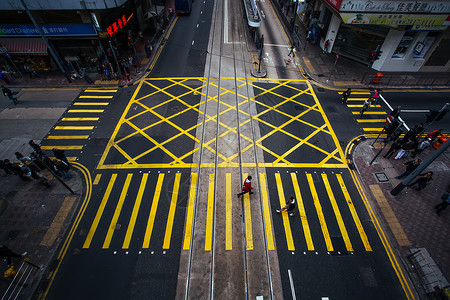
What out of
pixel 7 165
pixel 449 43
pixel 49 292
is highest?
pixel 449 43

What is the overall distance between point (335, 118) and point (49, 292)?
66.5 ft

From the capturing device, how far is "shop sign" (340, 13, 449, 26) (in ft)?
62.5

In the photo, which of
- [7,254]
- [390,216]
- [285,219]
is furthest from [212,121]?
[7,254]

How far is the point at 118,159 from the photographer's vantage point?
1435 centimetres

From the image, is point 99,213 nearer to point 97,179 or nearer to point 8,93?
point 97,179

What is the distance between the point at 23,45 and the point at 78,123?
10382 mm

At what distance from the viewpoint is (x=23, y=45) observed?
65.1 feet

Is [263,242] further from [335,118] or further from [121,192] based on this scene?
[335,118]

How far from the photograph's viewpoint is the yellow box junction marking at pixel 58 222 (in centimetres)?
1063

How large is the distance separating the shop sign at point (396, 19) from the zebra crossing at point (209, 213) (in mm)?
15625

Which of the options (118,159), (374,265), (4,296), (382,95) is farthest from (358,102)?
(4,296)

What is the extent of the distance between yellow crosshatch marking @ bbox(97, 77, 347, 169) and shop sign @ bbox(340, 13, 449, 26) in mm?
6705

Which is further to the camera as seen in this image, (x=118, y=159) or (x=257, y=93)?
(x=257, y=93)

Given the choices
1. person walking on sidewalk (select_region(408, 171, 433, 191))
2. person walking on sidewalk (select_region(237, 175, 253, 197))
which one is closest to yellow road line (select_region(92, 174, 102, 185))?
person walking on sidewalk (select_region(237, 175, 253, 197))
